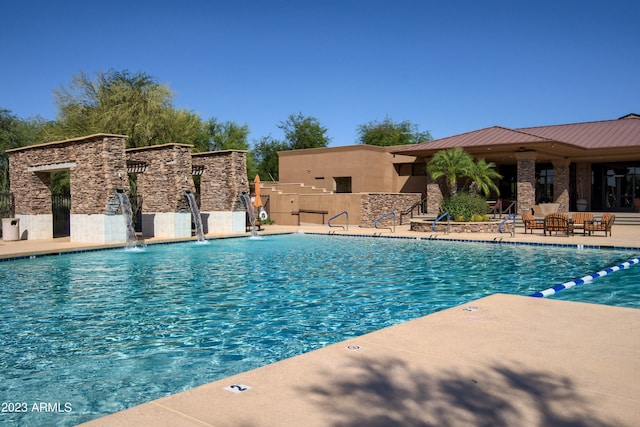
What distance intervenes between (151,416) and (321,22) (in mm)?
30270

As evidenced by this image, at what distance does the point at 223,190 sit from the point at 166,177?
322 cm

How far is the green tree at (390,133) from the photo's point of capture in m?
63.1

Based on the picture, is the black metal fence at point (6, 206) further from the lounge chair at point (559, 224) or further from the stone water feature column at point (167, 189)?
the lounge chair at point (559, 224)

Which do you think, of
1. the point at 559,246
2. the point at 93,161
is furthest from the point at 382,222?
the point at 93,161

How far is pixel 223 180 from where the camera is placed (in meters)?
24.9

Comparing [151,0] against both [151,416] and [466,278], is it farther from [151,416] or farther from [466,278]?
[151,416]

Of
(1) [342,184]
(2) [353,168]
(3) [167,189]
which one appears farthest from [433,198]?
(3) [167,189]

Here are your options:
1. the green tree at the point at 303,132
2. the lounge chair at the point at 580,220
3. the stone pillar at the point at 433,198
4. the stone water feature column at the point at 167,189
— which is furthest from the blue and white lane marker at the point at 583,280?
the green tree at the point at 303,132

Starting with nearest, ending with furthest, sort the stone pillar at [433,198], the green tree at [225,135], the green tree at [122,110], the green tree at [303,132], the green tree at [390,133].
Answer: the green tree at [122,110], the stone pillar at [433,198], the green tree at [225,135], the green tree at [303,132], the green tree at [390,133]

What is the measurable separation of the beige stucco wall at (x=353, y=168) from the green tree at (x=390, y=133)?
24612 millimetres

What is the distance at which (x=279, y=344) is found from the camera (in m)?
6.70

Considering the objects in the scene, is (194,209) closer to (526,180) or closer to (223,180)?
(223,180)

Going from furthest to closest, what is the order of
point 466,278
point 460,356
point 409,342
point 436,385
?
point 466,278, point 409,342, point 460,356, point 436,385

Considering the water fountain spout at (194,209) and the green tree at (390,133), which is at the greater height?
the green tree at (390,133)
